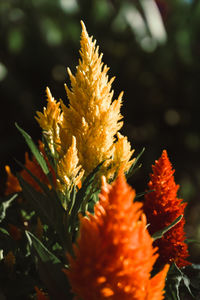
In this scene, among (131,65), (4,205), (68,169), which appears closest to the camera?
(68,169)

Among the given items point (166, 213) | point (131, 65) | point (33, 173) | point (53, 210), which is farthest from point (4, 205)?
point (131, 65)

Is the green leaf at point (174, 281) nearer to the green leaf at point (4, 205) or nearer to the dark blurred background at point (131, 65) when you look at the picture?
the green leaf at point (4, 205)

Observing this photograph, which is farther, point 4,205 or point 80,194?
point 4,205

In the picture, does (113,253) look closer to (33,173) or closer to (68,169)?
(68,169)

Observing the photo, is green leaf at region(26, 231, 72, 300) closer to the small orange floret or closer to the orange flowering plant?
the orange flowering plant

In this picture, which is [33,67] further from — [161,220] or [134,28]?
[161,220]

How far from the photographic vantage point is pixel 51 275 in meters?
0.55

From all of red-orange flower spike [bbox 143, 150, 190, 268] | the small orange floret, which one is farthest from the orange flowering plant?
the small orange floret

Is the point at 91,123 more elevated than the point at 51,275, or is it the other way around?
the point at 91,123

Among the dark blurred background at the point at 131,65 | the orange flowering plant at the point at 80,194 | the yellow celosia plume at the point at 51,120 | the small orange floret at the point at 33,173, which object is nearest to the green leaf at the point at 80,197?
the orange flowering plant at the point at 80,194

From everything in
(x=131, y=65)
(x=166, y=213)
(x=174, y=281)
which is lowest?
(x=174, y=281)

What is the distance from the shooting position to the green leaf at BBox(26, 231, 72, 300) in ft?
1.80

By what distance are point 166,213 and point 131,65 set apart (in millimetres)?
2752

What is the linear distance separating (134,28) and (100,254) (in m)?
3.05
